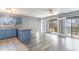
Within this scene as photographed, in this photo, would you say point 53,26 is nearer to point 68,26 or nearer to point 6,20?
point 68,26

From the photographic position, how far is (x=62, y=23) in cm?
244

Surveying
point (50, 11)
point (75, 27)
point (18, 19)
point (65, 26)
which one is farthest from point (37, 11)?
point (75, 27)

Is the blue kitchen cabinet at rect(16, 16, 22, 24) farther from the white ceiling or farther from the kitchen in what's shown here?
the white ceiling

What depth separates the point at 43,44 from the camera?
2.35 meters

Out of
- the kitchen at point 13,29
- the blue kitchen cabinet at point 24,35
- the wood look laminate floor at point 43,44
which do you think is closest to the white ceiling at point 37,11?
the kitchen at point 13,29

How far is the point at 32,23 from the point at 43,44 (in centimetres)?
61

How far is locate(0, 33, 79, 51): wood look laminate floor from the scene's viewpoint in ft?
7.51

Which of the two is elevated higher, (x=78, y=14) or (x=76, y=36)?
(x=78, y=14)

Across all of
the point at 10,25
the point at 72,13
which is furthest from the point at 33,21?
the point at 72,13

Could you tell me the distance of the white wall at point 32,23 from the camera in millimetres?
2414

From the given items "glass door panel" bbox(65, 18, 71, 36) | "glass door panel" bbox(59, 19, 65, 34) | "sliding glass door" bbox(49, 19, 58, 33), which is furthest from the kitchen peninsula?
"glass door panel" bbox(65, 18, 71, 36)

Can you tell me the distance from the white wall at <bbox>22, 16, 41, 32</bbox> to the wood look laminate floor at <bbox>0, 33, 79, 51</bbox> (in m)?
0.25
